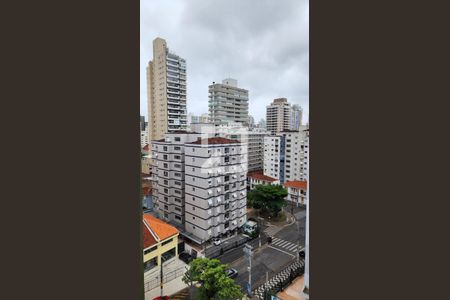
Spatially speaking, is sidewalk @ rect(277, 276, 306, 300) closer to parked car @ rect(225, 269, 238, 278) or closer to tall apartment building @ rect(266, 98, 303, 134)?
parked car @ rect(225, 269, 238, 278)

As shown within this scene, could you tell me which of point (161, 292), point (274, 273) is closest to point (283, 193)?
point (274, 273)

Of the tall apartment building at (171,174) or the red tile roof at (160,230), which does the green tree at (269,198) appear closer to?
the tall apartment building at (171,174)

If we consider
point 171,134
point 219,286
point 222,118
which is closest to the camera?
point 219,286

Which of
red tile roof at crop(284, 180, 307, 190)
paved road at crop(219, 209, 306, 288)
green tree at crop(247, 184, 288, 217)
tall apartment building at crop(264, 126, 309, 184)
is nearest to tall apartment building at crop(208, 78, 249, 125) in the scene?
tall apartment building at crop(264, 126, 309, 184)

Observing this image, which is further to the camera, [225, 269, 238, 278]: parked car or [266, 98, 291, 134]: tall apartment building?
[266, 98, 291, 134]: tall apartment building

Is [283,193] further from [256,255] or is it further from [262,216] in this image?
[256,255]

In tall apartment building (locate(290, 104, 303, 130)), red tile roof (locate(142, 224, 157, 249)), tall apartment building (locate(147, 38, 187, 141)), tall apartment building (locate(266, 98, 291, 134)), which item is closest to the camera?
red tile roof (locate(142, 224, 157, 249))
